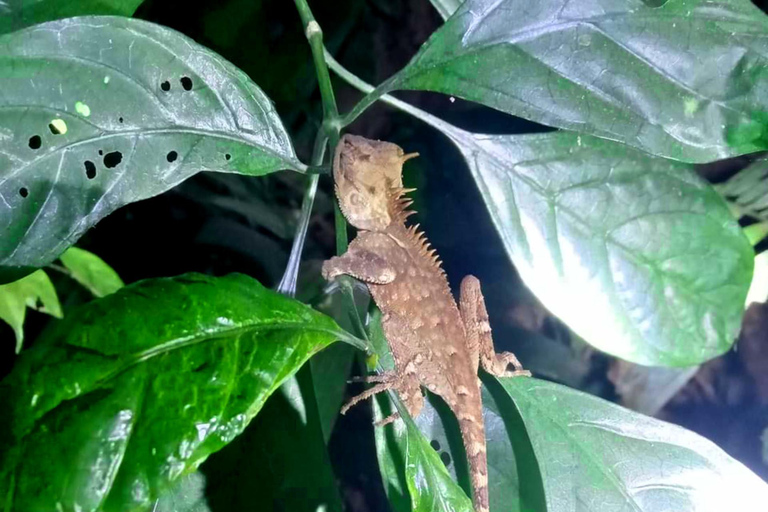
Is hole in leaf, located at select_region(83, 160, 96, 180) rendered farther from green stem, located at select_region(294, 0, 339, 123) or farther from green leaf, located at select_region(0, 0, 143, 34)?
green stem, located at select_region(294, 0, 339, 123)

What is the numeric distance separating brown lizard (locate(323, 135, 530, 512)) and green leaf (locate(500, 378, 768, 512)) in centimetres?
25

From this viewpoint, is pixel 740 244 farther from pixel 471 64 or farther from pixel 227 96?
pixel 227 96

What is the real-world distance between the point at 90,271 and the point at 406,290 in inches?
46.2

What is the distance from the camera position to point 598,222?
142 cm

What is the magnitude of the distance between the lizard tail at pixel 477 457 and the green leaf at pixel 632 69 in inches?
33.7

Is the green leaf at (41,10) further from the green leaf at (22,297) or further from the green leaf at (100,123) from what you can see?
the green leaf at (22,297)

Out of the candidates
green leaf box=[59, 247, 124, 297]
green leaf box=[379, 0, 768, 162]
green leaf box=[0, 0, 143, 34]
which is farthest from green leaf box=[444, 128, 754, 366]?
green leaf box=[59, 247, 124, 297]

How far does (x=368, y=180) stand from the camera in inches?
81.4

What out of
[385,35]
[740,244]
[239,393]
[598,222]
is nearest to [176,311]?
[239,393]

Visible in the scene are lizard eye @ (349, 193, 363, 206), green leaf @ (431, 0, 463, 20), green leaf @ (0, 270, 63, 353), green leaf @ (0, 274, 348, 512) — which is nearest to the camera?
green leaf @ (0, 274, 348, 512)

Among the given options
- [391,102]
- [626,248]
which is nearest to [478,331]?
[626,248]

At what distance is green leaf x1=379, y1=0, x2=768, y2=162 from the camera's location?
1.29m

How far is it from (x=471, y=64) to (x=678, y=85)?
0.46 meters

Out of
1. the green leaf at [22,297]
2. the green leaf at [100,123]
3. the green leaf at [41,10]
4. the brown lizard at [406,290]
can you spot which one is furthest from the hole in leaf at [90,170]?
the green leaf at [22,297]
